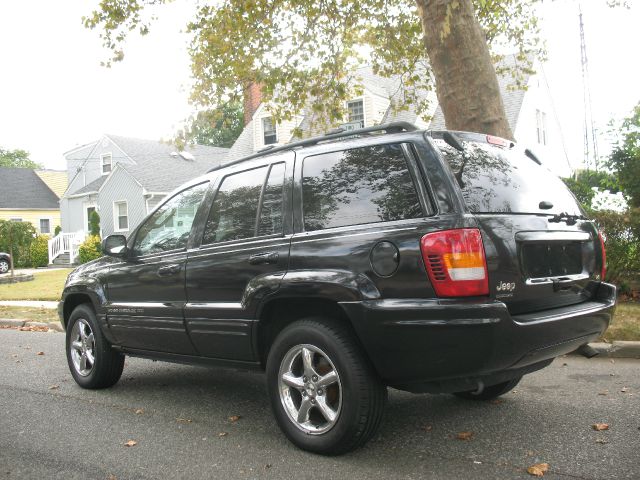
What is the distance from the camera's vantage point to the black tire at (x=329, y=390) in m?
3.42

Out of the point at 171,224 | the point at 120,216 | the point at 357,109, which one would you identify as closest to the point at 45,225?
the point at 120,216

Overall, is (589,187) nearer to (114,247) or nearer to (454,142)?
(454,142)

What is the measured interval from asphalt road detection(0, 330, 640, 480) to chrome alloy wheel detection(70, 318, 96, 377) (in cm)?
24

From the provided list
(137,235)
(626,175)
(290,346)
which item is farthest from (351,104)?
(290,346)

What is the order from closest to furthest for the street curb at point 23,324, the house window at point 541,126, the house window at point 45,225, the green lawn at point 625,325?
1. the green lawn at point 625,325
2. the street curb at point 23,324
3. the house window at point 541,126
4. the house window at point 45,225

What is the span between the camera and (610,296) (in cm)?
396

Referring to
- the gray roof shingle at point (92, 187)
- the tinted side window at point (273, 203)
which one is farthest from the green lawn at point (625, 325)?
the gray roof shingle at point (92, 187)

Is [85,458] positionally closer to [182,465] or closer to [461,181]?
[182,465]

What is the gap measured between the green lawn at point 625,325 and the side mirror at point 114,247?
16.7 feet

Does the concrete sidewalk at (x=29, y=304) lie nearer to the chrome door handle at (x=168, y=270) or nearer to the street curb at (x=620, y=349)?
the chrome door handle at (x=168, y=270)

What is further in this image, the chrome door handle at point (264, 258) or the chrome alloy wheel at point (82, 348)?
the chrome alloy wheel at point (82, 348)

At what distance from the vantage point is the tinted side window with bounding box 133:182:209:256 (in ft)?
15.9

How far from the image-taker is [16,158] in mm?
81812

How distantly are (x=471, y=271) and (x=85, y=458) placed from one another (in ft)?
8.69
